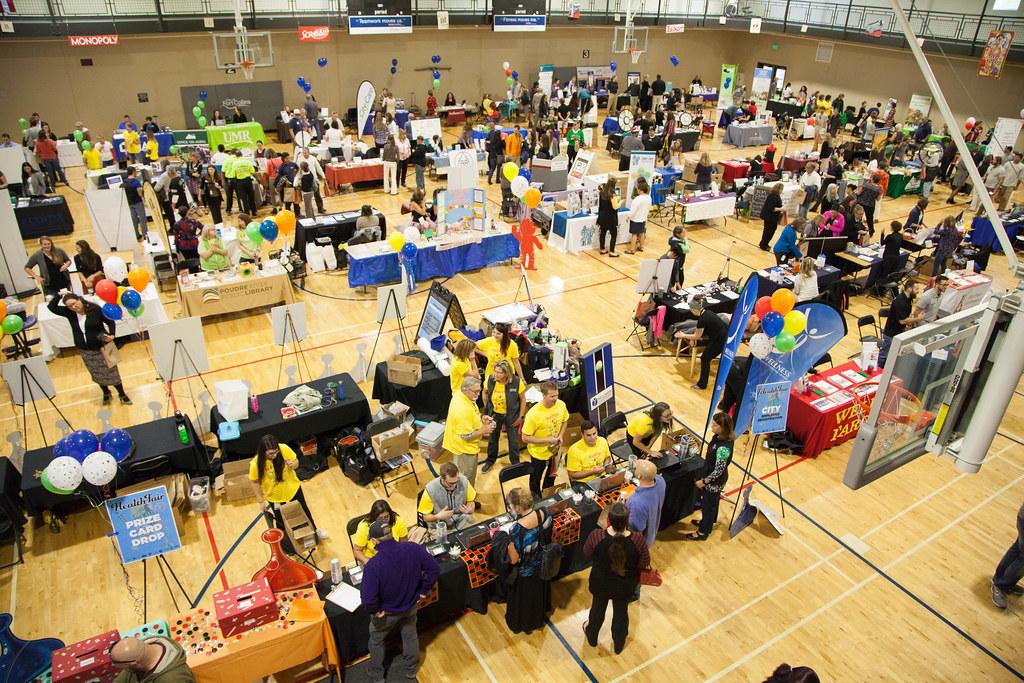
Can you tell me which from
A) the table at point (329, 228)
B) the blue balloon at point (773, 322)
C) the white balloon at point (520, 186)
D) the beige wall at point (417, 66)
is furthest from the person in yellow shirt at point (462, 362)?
the beige wall at point (417, 66)

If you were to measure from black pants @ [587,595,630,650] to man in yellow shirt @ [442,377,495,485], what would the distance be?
2.00m

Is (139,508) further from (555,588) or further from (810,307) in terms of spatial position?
(810,307)

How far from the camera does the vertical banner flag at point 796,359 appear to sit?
25.2 ft

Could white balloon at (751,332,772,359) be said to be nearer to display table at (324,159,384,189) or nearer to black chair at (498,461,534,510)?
black chair at (498,461,534,510)

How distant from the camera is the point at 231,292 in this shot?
435 inches

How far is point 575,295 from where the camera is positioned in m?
12.2

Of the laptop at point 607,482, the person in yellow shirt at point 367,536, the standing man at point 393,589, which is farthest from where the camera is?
the laptop at point 607,482

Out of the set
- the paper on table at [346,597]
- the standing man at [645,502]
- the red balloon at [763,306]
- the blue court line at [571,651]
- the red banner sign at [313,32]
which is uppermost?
the red banner sign at [313,32]

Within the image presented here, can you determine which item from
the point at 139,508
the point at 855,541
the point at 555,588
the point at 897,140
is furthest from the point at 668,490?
the point at 897,140

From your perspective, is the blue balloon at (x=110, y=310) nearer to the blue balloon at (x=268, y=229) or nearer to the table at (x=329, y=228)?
the blue balloon at (x=268, y=229)

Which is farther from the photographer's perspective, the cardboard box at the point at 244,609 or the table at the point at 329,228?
the table at the point at 329,228

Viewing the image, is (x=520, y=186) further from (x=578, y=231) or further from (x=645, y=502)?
(x=645, y=502)

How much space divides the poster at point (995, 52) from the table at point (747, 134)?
20.7 ft

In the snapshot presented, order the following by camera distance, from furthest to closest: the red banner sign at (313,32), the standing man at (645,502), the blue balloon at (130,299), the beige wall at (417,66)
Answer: the red banner sign at (313,32), the beige wall at (417,66), the blue balloon at (130,299), the standing man at (645,502)
